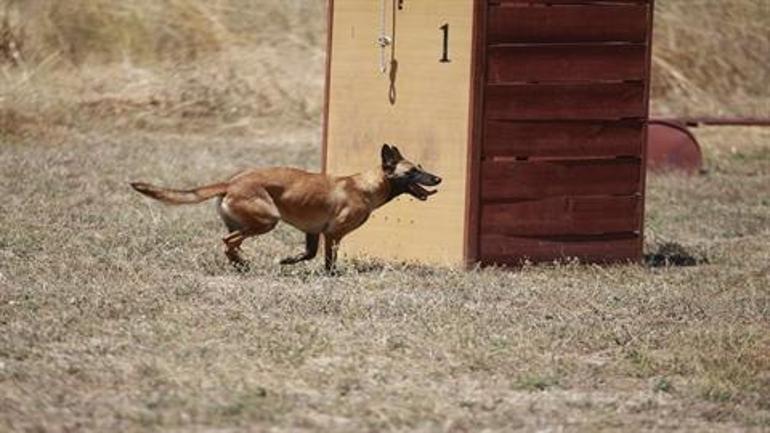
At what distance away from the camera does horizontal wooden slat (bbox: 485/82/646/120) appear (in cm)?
1154

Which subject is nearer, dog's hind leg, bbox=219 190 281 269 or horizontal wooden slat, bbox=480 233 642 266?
dog's hind leg, bbox=219 190 281 269

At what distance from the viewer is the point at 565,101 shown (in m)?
11.8

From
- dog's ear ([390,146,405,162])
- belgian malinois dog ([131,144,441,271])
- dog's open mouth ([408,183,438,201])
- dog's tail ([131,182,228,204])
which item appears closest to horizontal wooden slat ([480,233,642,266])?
dog's open mouth ([408,183,438,201])

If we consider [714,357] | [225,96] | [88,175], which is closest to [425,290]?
[714,357]

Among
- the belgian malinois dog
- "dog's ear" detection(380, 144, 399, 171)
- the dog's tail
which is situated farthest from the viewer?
"dog's ear" detection(380, 144, 399, 171)

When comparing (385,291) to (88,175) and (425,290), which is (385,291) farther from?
(88,175)

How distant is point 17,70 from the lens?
936 inches

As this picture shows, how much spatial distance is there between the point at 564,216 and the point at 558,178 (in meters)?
0.29

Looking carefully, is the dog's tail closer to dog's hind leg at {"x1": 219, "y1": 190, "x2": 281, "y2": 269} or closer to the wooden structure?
dog's hind leg at {"x1": 219, "y1": 190, "x2": 281, "y2": 269}

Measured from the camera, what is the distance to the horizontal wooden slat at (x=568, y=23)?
451 inches

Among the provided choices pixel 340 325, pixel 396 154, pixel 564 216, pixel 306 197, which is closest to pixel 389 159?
pixel 396 154

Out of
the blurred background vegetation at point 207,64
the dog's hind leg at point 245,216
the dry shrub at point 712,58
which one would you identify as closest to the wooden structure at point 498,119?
the dog's hind leg at point 245,216

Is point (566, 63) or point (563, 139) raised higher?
point (566, 63)

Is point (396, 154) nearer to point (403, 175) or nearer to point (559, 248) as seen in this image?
point (403, 175)
